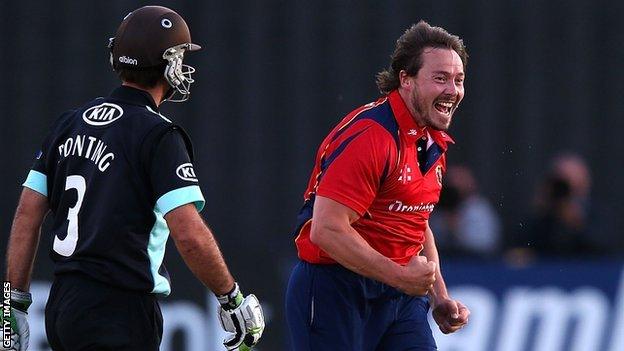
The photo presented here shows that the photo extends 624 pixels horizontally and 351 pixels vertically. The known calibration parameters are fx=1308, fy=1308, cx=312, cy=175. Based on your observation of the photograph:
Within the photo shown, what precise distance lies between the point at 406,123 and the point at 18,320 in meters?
1.75

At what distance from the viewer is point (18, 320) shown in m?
5.16

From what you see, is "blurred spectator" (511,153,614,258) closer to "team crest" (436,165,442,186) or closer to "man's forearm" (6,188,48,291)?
"team crest" (436,165,442,186)

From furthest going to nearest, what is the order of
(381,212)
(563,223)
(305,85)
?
(305,85), (563,223), (381,212)

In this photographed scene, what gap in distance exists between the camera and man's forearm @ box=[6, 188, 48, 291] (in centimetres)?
504

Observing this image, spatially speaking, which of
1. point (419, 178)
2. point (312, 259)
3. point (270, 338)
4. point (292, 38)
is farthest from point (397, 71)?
point (292, 38)

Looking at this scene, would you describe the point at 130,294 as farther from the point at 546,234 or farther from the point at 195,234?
the point at 546,234

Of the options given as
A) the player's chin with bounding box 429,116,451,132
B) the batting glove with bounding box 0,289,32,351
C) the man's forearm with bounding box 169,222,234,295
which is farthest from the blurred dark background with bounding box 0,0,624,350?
the man's forearm with bounding box 169,222,234,295

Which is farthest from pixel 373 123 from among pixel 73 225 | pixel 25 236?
pixel 25 236

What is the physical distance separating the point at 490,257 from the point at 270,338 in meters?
1.86

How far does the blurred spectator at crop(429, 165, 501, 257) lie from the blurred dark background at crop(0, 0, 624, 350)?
343mm

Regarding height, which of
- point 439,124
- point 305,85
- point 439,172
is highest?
point 439,124

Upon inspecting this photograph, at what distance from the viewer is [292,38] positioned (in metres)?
11.2

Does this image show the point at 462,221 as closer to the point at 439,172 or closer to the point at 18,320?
the point at 439,172

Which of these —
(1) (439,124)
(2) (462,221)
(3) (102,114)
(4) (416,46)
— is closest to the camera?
(3) (102,114)
